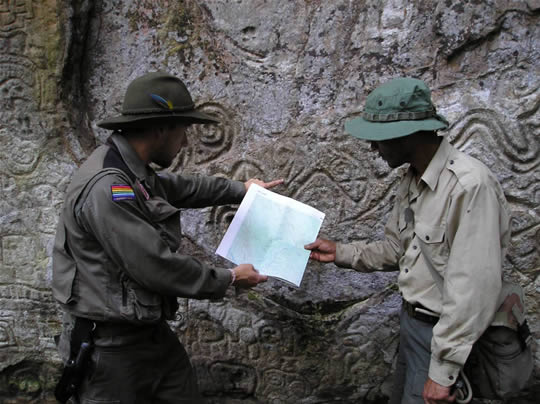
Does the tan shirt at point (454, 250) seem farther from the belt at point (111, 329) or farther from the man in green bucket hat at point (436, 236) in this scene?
the belt at point (111, 329)

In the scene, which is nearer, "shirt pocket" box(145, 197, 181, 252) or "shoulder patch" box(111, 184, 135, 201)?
"shoulder patch" box(111, 184, 135, 201)

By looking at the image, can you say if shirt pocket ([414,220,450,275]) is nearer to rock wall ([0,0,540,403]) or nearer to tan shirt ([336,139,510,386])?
tan shirt ([336,139,510,386])

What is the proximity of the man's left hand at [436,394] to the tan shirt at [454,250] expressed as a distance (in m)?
0.02

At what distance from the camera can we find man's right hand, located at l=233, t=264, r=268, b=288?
1.92 metres

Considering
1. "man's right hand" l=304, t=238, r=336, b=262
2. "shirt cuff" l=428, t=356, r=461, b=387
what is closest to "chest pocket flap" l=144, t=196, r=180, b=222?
"man's right hand" l=304, t=238, r=336, b=262

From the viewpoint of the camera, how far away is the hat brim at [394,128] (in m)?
1.57

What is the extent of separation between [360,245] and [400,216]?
292mm

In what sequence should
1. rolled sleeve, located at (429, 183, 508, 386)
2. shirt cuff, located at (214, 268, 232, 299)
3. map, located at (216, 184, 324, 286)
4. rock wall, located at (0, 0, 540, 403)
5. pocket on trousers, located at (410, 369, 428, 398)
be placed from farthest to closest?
1. rock wall, located at (0, 0, 540, 403)
2. map, located at (216, 184, 324, 286)
3. shirt cuff, located at (214, 268, 232, 299)
4. pocket on trousers, located at (410, 369, 428, 398)
5. rolled sleeve, located at (429, 183, 508, 386)

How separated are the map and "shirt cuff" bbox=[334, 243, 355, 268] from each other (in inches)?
4.8

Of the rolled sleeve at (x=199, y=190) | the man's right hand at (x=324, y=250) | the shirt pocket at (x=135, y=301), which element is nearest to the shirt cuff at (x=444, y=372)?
the man's right hand at (x=324, y=250)

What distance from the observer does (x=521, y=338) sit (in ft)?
5.38

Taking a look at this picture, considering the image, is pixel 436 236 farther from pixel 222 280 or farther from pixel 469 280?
pixel 222 280

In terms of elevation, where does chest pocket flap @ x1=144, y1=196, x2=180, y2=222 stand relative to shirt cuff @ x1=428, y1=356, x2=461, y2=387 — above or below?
above

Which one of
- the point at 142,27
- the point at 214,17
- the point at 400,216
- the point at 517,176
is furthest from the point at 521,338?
the point at 142,27
